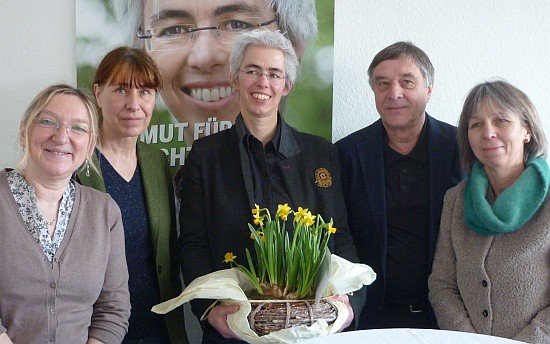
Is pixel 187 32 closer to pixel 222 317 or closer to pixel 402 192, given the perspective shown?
pixel 402 192

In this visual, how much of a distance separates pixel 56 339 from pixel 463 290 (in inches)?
53.5

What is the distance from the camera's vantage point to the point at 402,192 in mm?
2260

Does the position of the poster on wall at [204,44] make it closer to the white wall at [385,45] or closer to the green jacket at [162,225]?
the white wall at [385,45]

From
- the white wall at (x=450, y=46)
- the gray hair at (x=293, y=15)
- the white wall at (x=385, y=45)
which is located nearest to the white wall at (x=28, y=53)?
the white wall at (x=385, y=45)

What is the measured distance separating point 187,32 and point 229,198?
96 cm

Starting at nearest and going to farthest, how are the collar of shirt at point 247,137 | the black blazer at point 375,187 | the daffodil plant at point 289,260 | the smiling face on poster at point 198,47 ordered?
1. the daffodil plant at point 289,260
2. the collar of shirt at point 247,137
3. the black blazer at point 375,187
4. the smiling face on poster at point 198,47

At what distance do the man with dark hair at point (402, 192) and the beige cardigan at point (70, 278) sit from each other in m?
0.97

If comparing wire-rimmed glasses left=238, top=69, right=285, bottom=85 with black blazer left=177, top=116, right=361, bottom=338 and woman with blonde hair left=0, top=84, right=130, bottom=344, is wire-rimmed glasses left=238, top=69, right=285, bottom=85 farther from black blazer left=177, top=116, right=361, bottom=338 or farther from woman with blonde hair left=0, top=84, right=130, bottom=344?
woman with blonde hair left=0, top=84, right=130, bottom=344

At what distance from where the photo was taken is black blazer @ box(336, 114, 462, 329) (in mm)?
2225

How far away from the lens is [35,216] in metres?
1.74

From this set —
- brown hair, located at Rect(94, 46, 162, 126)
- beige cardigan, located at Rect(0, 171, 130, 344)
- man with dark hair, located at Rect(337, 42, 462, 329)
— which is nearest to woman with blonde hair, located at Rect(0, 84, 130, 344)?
beige cardigan, located at Rect(0, 171, 130, 344)

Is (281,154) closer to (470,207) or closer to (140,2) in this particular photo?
(470,207)

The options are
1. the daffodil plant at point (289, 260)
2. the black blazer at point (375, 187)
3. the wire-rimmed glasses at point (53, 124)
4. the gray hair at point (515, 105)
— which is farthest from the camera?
the black blazer at point (375, 187)

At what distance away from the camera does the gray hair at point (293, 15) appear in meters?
2.61
